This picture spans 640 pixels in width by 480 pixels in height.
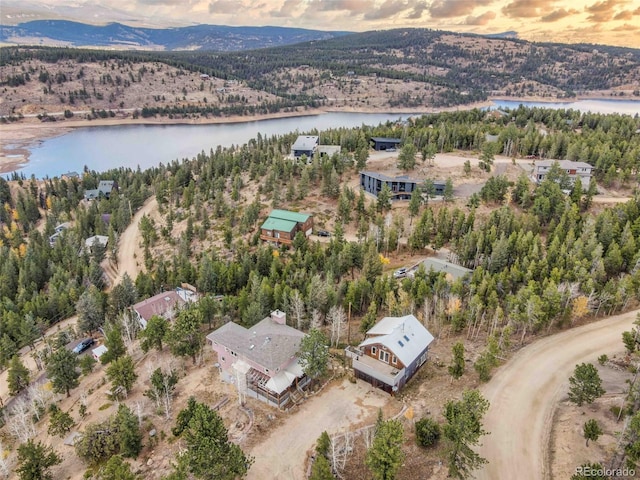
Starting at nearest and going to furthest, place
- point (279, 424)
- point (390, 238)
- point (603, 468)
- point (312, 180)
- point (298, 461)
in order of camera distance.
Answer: point (603, 468)
point (298, 461)
point (279, 424)
point (390, 238)
point (312, 180)

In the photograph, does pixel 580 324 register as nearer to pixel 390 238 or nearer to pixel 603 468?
pixel 603 468

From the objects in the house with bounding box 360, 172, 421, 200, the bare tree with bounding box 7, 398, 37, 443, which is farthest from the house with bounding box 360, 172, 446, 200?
the bare tree with bounding box 7, 398, 37, 443

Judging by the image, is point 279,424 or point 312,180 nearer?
point 279,424

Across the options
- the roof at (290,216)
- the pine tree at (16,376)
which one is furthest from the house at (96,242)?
the pine tree at (16,376)

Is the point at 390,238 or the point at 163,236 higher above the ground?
the point at 390,238

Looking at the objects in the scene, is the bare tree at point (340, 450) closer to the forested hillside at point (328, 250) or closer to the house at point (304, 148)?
the forested hillside at point (328, 250)

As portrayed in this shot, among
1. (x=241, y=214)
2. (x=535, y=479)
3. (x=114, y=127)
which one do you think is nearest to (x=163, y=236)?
(x=241, y=214)

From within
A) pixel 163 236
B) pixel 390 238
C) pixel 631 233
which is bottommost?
pixel 163 236
